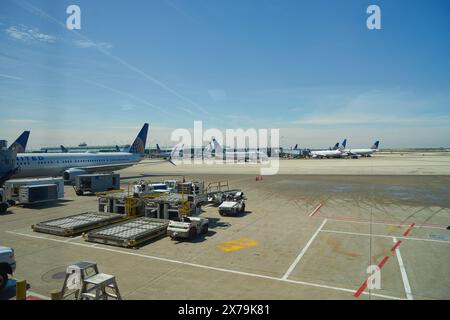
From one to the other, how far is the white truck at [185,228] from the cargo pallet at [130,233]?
1241 mm

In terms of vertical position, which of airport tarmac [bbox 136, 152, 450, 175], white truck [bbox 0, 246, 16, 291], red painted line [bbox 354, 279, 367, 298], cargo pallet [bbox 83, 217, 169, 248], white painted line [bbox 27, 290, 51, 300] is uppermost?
airport tarmac [bbox 136, 152, 450, 175]

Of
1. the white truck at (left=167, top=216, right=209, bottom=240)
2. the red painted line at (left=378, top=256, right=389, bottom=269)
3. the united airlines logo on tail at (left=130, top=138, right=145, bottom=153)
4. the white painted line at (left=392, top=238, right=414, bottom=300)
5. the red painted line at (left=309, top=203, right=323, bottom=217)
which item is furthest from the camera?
the united airlines logo on tail at (left=130, top=138, right=145, bottom=153)

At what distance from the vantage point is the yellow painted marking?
50.6ft

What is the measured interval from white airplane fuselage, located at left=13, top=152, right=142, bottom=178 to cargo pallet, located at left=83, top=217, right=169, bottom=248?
24.2 m

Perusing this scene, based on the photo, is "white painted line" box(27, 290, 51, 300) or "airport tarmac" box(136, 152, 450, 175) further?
"airport tarmac" box(136, 152, 450, 175)

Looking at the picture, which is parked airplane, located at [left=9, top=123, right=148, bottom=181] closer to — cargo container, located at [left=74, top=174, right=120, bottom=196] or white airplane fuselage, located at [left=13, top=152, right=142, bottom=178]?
white airplane fuselage, located at [left=13, top=152, right=142, bottom=178]

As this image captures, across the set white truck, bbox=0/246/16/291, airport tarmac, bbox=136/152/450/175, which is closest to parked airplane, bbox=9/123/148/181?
airport tarmac, bbox=136/152/450/175

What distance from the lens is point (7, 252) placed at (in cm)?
1041

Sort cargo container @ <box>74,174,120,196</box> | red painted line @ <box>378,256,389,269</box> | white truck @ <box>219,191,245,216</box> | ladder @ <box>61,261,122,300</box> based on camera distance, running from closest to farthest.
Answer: ladder @ <box>61,261,122,300</box> < red painted line @ <box>378,256,389,269</box> < white truck @ <box>219,191,245,216</box> < cargo container @ <box>74,174,120,196</box>

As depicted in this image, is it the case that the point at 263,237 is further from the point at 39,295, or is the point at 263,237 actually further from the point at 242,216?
the point at 39,295

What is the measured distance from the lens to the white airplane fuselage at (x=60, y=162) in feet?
120

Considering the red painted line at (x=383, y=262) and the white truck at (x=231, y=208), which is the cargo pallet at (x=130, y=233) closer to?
the white truck at (x=231, y=208)

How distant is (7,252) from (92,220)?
9.80 m

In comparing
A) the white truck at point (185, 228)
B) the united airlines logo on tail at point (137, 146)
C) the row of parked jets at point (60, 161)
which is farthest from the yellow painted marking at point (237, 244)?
the united airlines logo on tail at point (137, 146)
